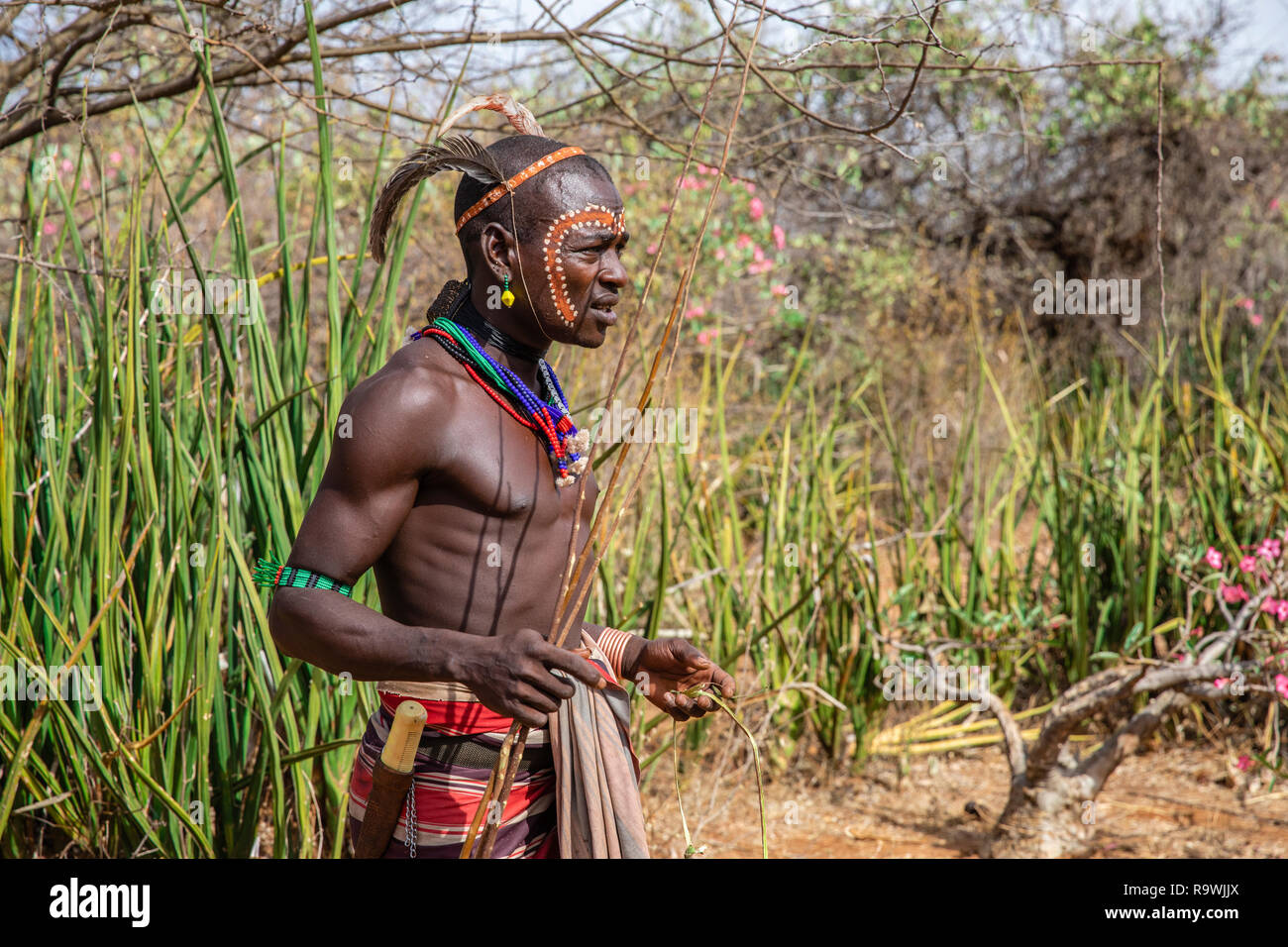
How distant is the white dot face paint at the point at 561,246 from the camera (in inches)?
59.5

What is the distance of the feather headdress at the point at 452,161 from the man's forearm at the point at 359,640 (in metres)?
0.61

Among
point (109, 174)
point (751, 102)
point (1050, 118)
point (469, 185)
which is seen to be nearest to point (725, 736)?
point (469, 185)

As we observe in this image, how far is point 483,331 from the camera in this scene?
61.6 inches

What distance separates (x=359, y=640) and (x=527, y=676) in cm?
24

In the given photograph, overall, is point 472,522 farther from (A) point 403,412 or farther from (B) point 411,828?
(B) point 411,828

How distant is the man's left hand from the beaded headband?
2.21ft

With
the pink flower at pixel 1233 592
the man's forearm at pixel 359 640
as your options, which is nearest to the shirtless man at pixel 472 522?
the man's forearm at pixel 359 640

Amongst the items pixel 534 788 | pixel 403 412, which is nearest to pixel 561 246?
pixel 403 412

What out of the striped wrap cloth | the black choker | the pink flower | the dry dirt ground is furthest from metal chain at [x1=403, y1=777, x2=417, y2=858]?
the pink flower

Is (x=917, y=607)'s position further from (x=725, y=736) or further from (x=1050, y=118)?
(x=1050, y=118)

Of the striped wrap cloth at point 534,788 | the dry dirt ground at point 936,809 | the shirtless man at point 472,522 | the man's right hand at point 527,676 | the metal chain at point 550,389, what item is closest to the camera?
the man's right hand at point 527,676

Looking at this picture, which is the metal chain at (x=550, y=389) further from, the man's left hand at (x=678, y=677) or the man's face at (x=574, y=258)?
the man's left hand at (x=678, y=677)

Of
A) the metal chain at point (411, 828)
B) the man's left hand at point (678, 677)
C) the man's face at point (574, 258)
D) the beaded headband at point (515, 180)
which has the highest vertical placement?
the beaded headband at point (515, 180)
